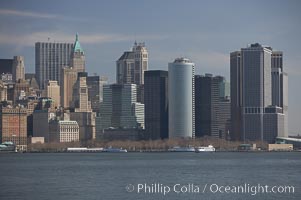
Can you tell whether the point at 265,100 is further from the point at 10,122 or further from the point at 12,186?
the point at 12,186

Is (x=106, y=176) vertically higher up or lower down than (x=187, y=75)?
lower down

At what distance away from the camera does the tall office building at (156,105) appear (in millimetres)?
192000

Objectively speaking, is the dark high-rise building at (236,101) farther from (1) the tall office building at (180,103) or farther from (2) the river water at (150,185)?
(2) the river water at (150,185)

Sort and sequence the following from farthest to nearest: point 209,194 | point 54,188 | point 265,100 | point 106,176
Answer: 1. point 265,100
2. point 106,176
3. point 54,188
4. point 209,194

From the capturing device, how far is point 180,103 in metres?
188

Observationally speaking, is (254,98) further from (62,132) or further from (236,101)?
(62,132)

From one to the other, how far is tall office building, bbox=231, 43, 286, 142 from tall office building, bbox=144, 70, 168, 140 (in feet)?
47.9

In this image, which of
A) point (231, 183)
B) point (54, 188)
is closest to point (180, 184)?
point (231, 183)

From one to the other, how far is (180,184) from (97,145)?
12395 centimetres

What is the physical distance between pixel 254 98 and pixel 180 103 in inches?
681

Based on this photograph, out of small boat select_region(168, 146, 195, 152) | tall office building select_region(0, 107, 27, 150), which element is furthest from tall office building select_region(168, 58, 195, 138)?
tall office building select_region(0, 107, 27, 150)

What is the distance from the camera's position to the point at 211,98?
196750mm

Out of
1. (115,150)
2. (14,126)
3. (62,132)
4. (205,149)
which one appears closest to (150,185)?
(205,149)

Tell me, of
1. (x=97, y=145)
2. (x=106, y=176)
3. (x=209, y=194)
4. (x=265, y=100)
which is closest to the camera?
(x=209, y=194)
